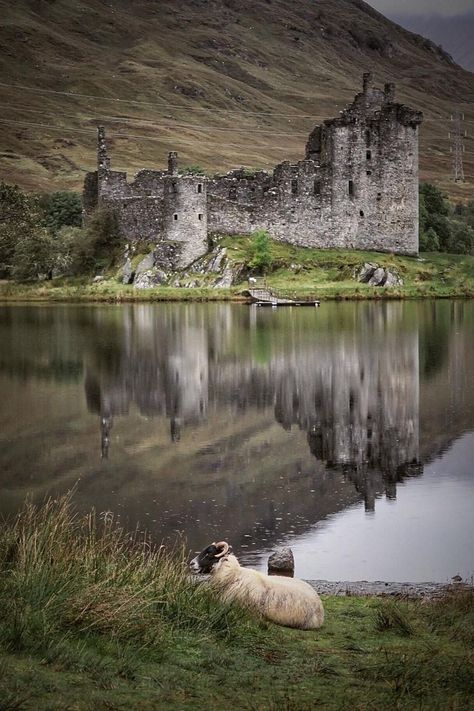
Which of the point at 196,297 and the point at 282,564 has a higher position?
the point at 196,297

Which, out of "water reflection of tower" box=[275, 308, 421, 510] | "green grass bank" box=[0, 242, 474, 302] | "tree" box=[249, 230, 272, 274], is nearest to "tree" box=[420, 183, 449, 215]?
"green grass bank" box=[0, 242, 474, 302]

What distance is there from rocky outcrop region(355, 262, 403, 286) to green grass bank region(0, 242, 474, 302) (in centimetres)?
36

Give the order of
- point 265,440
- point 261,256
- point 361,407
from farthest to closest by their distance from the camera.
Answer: point 261,256, point 361,407, point 265,440

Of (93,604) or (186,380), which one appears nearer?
(93,604)

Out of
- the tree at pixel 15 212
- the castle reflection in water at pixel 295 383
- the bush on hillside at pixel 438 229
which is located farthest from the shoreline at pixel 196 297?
the castle reflection in water at pixel 295 383

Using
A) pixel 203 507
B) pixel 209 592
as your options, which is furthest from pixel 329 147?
pixel 209 592

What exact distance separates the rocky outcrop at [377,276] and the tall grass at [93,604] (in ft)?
168

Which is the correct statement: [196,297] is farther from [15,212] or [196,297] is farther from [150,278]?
[15,212]

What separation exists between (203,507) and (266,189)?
5397 cm

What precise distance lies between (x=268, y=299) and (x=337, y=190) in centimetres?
1280

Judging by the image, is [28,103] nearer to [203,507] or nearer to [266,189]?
[266,189]

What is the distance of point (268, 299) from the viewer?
186ft

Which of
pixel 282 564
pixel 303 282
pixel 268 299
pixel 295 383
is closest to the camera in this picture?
pixel 282 564

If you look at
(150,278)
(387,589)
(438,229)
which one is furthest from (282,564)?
(438,229)
